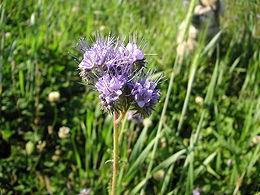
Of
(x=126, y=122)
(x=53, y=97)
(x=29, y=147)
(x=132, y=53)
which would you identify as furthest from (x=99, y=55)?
(x=53, y=97)

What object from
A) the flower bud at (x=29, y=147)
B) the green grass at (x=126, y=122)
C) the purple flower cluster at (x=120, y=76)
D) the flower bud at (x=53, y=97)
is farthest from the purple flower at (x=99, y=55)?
the flower bud at (x=53, y=97)

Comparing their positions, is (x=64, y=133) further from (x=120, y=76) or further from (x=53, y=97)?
(x=120, y=76)

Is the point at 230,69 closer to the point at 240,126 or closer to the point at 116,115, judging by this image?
the point at 240,126

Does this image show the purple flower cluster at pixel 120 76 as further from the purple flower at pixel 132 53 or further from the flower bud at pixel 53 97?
the flower bud at pixel 53 97

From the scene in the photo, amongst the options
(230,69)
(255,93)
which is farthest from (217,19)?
(255,93)

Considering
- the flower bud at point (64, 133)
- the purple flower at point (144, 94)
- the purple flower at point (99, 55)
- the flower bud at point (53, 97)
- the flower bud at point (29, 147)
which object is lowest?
the flower bud at point (29, 147)

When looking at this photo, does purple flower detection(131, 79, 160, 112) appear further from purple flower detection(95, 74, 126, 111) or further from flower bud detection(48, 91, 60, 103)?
flower bud detection(48, 91, 60, 103)
